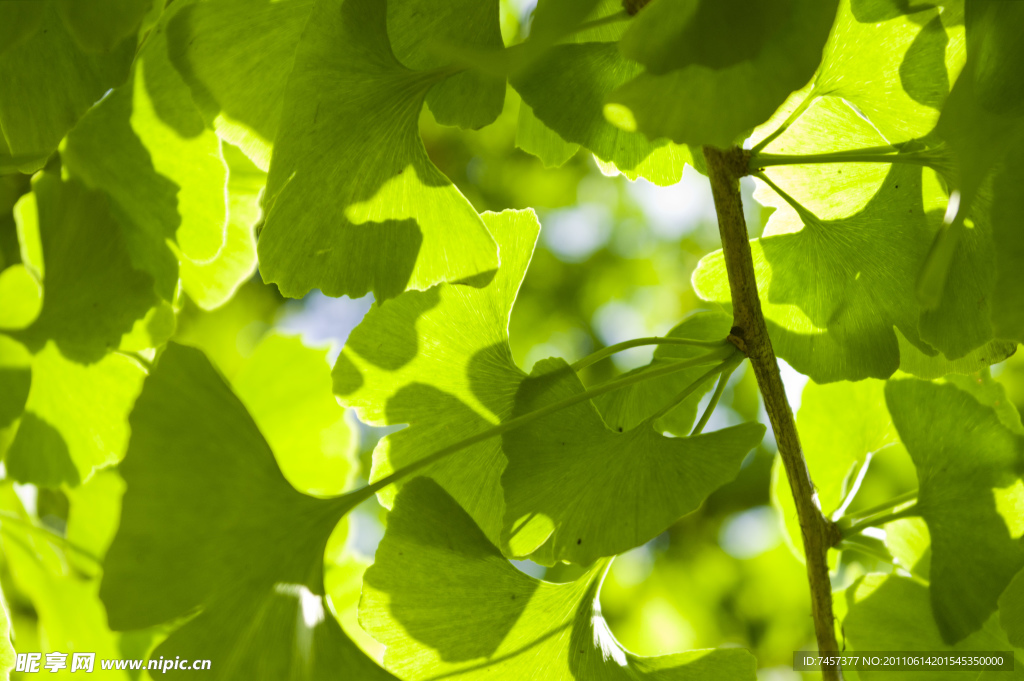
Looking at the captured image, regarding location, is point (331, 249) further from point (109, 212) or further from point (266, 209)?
point (109, 212)

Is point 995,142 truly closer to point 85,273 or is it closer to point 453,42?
point 453,42

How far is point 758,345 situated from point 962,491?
0.17 metres

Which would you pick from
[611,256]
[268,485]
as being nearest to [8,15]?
[268,485]

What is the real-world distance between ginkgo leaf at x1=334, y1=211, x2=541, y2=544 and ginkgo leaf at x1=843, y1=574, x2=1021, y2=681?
24cm

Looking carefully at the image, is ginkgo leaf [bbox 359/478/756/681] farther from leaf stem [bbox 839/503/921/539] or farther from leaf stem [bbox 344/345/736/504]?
leaf stem [bbox 839/503/921/539]

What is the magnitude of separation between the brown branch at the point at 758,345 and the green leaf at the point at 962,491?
63mm

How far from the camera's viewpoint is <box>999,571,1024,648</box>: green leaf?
372 mm

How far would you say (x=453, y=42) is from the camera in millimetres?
376

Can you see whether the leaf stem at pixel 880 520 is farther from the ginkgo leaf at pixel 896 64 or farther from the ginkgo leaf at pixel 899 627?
the ginkgo leaf at pixel 896 64

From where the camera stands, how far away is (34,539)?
27.7 inches

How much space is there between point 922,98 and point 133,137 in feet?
1.47

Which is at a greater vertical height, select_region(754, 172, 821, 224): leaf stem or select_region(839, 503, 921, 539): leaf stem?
select_region(754, 172, 821, 224): leaf stem

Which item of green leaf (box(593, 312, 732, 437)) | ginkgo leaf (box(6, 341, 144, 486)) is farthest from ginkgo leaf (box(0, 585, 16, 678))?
green leaf (box(593, 312, 732, 437))

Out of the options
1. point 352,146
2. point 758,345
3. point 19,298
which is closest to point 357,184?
point 352,146
